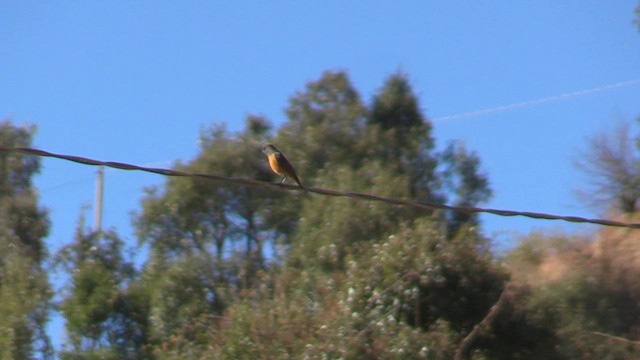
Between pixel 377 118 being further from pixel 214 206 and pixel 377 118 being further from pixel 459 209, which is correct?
pixel 459 209

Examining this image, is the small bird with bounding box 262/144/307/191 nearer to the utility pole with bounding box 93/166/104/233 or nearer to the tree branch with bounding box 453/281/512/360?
the tree branch with bounding box 453/281/512/360

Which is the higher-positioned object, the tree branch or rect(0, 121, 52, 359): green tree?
rect(0, 121, 52, 359): green tree

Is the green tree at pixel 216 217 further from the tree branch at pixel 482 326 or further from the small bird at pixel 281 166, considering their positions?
the small bird at pixel 281 166

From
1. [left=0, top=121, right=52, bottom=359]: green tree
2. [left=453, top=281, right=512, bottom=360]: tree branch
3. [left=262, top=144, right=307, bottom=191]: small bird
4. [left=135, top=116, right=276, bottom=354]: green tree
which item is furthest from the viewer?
[left=135, top=116, right=276, bottom=354]: green tree

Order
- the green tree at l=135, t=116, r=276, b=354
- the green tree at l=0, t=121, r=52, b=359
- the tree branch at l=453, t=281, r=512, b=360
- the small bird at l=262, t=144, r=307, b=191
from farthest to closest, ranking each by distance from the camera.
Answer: the green tree at l=135, t=116, r=276, b=354 → the green tree at l=0, t=121, r=52, b=359 → the tree branch at l=453, t=281, r=512, b=360 → the small bird at l=262, t=144, r=307, b=191

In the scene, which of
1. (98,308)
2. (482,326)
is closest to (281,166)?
(482,326)

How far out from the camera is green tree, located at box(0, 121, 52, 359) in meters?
26.6

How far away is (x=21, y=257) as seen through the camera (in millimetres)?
31500

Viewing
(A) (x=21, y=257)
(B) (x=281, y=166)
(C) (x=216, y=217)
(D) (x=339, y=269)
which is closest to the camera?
(B) (x=281, y=166)

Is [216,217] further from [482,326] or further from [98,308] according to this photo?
[482,326]

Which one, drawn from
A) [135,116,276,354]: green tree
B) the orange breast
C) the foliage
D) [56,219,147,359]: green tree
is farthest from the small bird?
[135,116,276,354]: green tree

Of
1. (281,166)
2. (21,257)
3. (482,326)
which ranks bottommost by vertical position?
(482,326)

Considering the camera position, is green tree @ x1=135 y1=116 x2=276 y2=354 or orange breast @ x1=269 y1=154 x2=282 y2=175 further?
green tree @ x1=135 y1=116 x2=276 y2=354

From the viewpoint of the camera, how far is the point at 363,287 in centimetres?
2045
